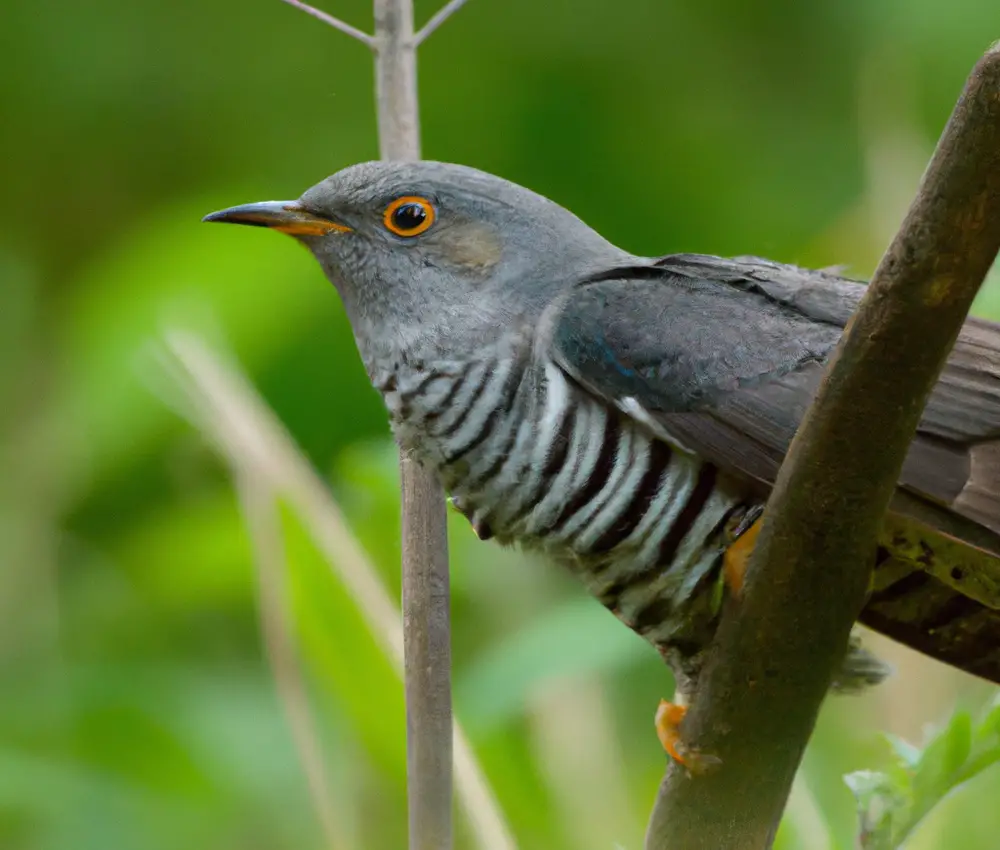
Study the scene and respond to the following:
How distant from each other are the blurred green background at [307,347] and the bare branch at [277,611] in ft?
0.15

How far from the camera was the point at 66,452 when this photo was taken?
3.38 m

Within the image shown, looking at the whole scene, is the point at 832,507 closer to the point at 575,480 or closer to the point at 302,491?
the point at 575,480

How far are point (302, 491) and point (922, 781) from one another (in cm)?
97

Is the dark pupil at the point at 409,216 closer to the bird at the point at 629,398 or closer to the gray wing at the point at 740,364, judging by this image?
the bird at the point at 629,398

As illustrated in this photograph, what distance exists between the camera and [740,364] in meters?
2.08

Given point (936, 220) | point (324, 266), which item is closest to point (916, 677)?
point (324, 266)

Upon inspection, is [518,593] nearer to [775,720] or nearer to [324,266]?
[324,266]

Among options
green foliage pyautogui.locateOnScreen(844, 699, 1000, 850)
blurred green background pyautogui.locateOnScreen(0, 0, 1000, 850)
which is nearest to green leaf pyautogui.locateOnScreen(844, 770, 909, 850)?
green foliage pyautogui.locateOnScreen(844, 699, 1000, 850)

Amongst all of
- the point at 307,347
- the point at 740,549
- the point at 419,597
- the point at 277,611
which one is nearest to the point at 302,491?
the point at 277,611

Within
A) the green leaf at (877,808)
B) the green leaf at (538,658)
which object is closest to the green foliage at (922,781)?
the green leaf at (877,808)

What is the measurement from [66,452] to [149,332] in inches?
13.8

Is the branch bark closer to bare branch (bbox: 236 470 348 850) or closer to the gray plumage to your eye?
the gray plumage

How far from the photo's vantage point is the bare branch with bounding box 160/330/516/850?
211cm

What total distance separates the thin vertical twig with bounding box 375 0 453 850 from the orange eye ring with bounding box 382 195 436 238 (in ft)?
0.40
